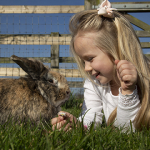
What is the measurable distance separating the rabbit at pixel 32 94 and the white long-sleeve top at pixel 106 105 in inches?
14.9

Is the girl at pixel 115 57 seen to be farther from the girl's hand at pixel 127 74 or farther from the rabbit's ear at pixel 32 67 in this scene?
the rabbit's ear at pixel 32 67

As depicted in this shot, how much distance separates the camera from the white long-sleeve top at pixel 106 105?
5.81ft

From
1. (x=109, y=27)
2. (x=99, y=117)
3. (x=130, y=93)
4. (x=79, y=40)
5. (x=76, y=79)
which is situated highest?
(x=109, y=27)

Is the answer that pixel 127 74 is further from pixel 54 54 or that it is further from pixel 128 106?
pixel 54 54

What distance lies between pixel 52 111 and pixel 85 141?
1021 millimetres

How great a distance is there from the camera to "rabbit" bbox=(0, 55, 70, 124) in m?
1.80

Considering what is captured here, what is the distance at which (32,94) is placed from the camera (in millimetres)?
1922

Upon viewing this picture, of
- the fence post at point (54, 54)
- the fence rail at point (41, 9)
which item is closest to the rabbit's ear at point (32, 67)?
the fence post at point (54, 54)

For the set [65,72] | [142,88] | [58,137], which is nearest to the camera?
[58,137]

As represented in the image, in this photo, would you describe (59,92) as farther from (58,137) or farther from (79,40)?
(58,137)

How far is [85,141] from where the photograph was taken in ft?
3.43

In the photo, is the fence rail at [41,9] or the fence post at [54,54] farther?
the fence rail at [41,9]

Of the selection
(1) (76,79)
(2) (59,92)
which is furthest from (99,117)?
(1) (76,79)

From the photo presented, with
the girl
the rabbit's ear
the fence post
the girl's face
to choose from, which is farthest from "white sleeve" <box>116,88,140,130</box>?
the fence post
